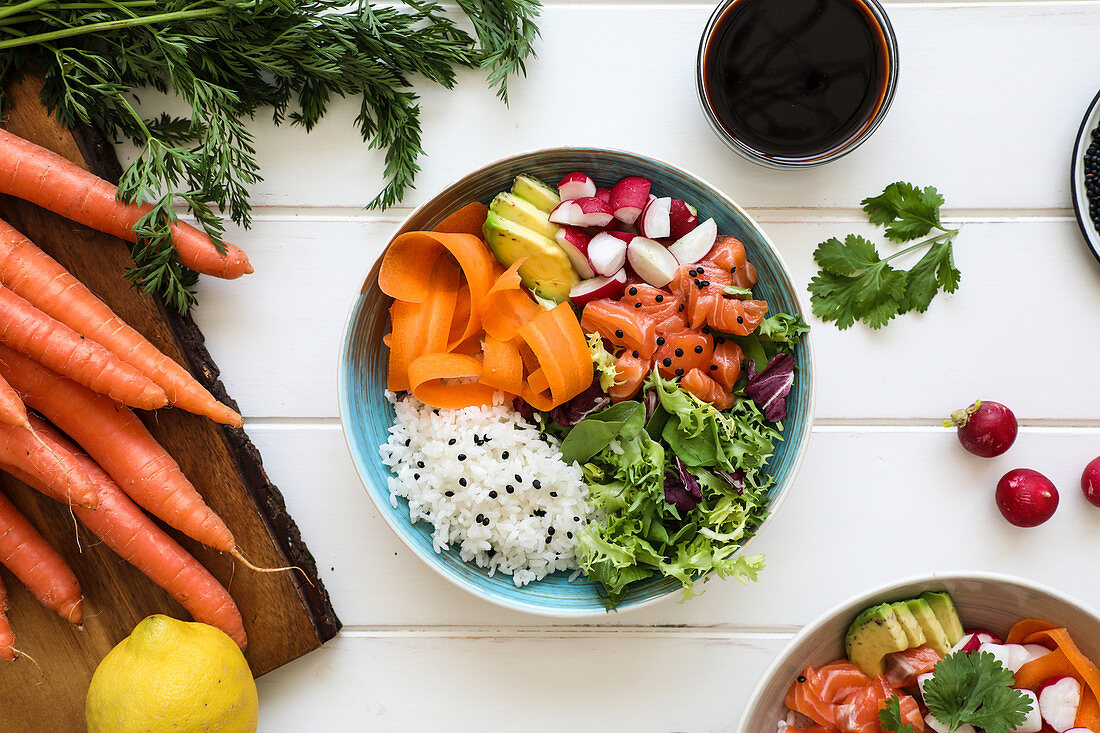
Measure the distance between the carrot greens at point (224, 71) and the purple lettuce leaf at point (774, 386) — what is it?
754mm

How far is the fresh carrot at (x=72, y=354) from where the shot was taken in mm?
1382

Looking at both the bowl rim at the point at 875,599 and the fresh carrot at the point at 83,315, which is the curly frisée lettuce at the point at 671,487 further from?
the fresh carrot at the point at 83,315

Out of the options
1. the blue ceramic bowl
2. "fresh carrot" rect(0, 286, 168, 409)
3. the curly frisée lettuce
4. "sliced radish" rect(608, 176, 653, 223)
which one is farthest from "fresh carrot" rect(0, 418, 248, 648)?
"sliced radish" rect(608, 176, 653, 223)

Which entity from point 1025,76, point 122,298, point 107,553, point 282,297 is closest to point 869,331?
point 1025,76

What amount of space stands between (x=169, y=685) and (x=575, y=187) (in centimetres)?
113

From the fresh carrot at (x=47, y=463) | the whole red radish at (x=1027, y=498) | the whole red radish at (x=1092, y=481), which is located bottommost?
the fresh carrot at (x=47, y=463)

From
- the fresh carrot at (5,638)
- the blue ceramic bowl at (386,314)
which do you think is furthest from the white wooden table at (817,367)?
the fresh carrot at (5,638)

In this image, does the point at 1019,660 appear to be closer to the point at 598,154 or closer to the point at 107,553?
the point at 598,154

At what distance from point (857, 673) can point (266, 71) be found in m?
1.59

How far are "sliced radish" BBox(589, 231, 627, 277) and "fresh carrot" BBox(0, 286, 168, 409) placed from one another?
2.73ft

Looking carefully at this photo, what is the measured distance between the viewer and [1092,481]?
5.00 feet

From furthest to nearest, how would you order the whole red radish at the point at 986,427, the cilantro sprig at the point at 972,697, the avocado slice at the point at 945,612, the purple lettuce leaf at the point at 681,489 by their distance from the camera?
1. the whole red radish at the point at 986,427
2. the purple lettuce leaf at the point at 681,489
3. the avocado slice at the point at 945,612
4. the cilantro sprig at the point at 972,697

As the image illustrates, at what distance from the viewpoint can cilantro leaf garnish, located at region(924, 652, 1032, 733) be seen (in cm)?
119

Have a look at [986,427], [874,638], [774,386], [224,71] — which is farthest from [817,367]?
[224,71]
